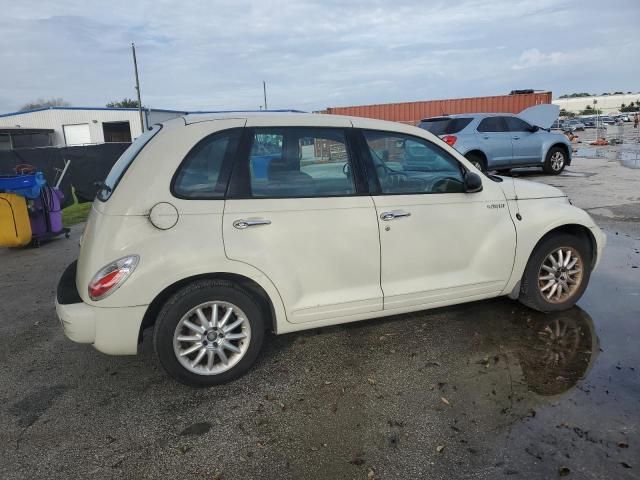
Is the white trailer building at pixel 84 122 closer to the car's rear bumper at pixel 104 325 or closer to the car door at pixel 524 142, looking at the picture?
the car door at pixel 524 142

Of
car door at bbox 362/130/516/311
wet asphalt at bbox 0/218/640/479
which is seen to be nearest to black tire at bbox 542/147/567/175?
wet asphalt at bbox 0/218/640/479

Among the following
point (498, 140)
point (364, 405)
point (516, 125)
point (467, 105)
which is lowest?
point (364, 405)

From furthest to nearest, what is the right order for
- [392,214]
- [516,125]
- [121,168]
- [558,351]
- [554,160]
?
[554,160]
[516,125]
[558,351]
[392,214]
[121,168]

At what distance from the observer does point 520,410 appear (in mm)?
2994

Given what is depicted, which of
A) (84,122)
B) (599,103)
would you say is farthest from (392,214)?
(599,103)

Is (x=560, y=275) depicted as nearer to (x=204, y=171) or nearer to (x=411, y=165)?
(x=411, y=165)

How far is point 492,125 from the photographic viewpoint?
42.8 ft

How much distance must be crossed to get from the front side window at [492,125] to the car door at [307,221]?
10313mm

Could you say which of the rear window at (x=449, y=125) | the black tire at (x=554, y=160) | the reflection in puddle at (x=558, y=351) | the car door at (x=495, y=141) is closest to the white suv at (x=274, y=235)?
the reflection in puddle at (x=558, y=351)

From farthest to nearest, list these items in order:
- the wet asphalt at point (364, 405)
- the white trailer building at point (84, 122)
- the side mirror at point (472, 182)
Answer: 1. the white trailer building at point (84, 122)
2. the side mirror at point (472, 182)
3. the wet asphalt at point (364, 405)

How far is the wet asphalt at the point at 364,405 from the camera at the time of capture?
2609 millimetres

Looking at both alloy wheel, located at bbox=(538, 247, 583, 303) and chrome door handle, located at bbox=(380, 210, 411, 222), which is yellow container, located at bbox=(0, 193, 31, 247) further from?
alloy wheel, located at bbox=(538, 247, 583, 303)

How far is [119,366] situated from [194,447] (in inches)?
50.9

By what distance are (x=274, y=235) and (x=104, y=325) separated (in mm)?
1236
